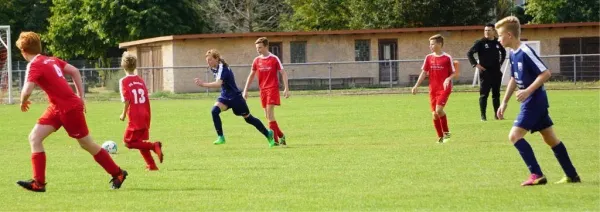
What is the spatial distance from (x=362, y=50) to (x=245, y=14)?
55.8 ft

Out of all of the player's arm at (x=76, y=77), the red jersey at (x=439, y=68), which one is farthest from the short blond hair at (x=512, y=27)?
the red jersey at (x=439, y=68)

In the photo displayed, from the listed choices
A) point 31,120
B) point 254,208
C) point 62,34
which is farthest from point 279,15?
point 254,208

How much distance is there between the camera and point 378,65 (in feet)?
155

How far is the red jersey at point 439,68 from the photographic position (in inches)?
690

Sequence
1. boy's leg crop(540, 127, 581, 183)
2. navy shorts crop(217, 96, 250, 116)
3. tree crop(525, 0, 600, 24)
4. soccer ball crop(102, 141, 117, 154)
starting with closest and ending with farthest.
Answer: boy's leg crop(540, 127, 581, 183) → soccer ball crop(102, 141, 117, 154) → navy shorts crop(217, 96, 250, 116) → tree crop(525, 0, 600, 24)

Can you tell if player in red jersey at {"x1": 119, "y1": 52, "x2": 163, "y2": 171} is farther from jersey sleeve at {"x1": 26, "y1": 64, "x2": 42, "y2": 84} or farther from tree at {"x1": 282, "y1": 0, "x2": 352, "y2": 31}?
tree at {"x1": 282, "y1": 0, "x2": 352, "y2": 31}

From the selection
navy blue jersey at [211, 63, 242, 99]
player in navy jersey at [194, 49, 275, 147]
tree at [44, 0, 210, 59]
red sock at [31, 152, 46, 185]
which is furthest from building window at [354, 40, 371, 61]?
red sock at [31, 152, 46, 185]

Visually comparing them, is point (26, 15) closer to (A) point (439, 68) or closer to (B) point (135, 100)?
(A) point (439, 68)

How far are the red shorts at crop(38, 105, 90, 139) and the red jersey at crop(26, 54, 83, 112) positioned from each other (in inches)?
1.8

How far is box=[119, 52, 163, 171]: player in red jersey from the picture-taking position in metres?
13.4

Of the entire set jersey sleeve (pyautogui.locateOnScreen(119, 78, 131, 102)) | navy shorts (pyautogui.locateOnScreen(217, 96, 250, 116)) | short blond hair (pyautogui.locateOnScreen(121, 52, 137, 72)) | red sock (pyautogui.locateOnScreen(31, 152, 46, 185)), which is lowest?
red sock (pyautogui.locateOnScreen(31, 152, 46, 185))

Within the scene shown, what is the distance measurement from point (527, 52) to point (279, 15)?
56.7 m

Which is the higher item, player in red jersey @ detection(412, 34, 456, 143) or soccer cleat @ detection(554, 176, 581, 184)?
player in red jersey @ detection(412, 34, 456, 143)

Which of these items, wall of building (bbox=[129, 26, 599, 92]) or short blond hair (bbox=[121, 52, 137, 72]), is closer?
short blond hair (bbox=[121, 52, 137, 72])
